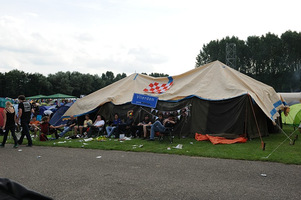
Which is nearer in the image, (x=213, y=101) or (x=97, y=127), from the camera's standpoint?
(x=213, y=101)

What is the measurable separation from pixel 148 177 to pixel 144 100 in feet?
24.0

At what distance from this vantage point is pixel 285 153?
7645 mm

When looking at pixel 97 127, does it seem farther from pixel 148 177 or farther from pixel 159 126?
pixel 148 177

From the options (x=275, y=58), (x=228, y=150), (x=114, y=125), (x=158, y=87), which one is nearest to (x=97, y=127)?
(x=114, y=125)

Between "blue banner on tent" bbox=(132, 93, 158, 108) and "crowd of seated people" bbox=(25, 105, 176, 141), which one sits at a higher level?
"blue banner on tent" bbox=(132, 93, 158, 108)

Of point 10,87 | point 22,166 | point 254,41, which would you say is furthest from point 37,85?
point 22,166

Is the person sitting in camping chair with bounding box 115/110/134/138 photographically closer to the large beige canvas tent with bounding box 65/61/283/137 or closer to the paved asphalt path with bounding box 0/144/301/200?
the large beige canvas tent with bounding box 65/61/283/137

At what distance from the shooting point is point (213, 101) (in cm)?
1102

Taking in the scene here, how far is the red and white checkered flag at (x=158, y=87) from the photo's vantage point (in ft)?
42.9

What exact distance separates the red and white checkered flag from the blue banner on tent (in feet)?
2.21

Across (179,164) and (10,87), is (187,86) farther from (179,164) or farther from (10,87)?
(10,87)

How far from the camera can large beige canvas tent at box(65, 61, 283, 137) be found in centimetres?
1059

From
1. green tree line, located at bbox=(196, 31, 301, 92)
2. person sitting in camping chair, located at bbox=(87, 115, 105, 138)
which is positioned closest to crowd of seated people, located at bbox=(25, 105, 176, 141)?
person sitting in camping chair, located at bbox=(87, 115, 105, 138)

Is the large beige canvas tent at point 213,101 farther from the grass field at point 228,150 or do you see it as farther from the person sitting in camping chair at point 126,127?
the grass field at point 228,150
